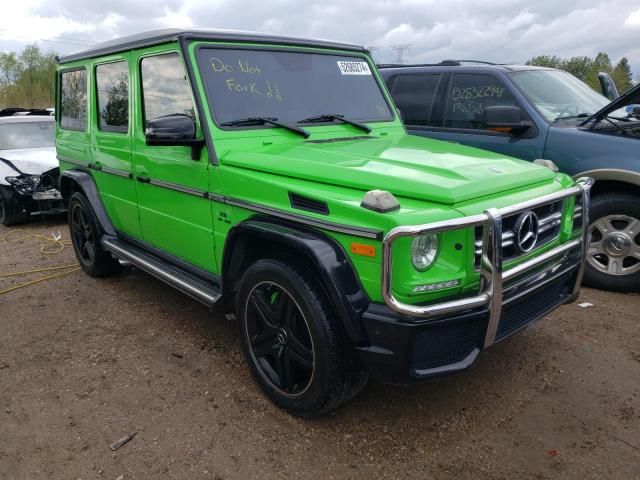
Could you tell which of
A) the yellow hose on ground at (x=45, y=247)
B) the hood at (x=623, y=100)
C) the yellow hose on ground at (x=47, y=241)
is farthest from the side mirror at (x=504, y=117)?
the yellow hose on ground at (x=47, y=241)

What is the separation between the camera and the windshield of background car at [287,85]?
3.26 metres

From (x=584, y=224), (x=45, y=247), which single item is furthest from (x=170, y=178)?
(x=45, y=247)

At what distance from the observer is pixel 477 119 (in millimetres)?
5324

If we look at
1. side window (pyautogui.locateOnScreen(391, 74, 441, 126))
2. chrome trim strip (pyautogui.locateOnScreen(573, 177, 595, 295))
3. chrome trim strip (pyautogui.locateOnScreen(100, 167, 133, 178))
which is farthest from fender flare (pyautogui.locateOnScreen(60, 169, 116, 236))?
chrome trim strip (pyautogui.locateOnScreen(573, 177, 595, 295))

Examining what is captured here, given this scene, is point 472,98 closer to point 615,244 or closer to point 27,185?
point 615,244

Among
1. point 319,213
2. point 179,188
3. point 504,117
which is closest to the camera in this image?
point 319,213

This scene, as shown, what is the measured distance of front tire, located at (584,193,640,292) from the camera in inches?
175

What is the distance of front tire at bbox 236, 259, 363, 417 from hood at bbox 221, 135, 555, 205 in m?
0.54

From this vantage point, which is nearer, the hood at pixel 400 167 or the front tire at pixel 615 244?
the hood at pixel 400 167

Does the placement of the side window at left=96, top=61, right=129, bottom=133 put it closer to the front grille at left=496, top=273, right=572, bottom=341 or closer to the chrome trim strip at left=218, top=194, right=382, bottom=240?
the chrome trim strip at left=218, top=194, right=382, bottom=240

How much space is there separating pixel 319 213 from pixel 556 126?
3.28 meters

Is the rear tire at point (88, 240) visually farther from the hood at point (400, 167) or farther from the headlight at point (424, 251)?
the headlight at point (424, 251)

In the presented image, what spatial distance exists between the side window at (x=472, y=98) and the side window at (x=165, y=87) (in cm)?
313

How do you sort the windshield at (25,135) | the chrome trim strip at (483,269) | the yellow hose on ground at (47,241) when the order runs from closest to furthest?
the chrome trim strip at (483,269), the yellow hose on ground at (47,241), the windshield at (25,135)
